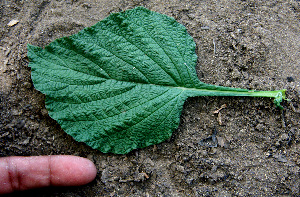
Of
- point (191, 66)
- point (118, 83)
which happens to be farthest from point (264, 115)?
point (118, 83)

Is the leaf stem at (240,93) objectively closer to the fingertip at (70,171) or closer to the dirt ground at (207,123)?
the dirt ground at (207,123)

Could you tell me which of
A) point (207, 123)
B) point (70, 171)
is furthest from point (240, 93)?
point (70, 171)

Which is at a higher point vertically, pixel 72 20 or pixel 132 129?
pixel 72 20

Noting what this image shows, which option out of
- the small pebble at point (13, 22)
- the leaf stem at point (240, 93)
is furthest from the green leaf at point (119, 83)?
the small pebble at point (13, 22)

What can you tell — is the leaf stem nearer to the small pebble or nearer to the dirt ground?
the dirt ground

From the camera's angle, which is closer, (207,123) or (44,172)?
(44,172)

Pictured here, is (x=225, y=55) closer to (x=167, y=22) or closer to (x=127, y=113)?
(x=167, y=22)

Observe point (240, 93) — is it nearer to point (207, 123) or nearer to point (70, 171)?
point (207, 123)

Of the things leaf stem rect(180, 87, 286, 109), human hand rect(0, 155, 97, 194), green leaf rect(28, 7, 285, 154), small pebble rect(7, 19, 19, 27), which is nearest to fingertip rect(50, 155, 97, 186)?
human hand rect(0, 155, 97, 194)
